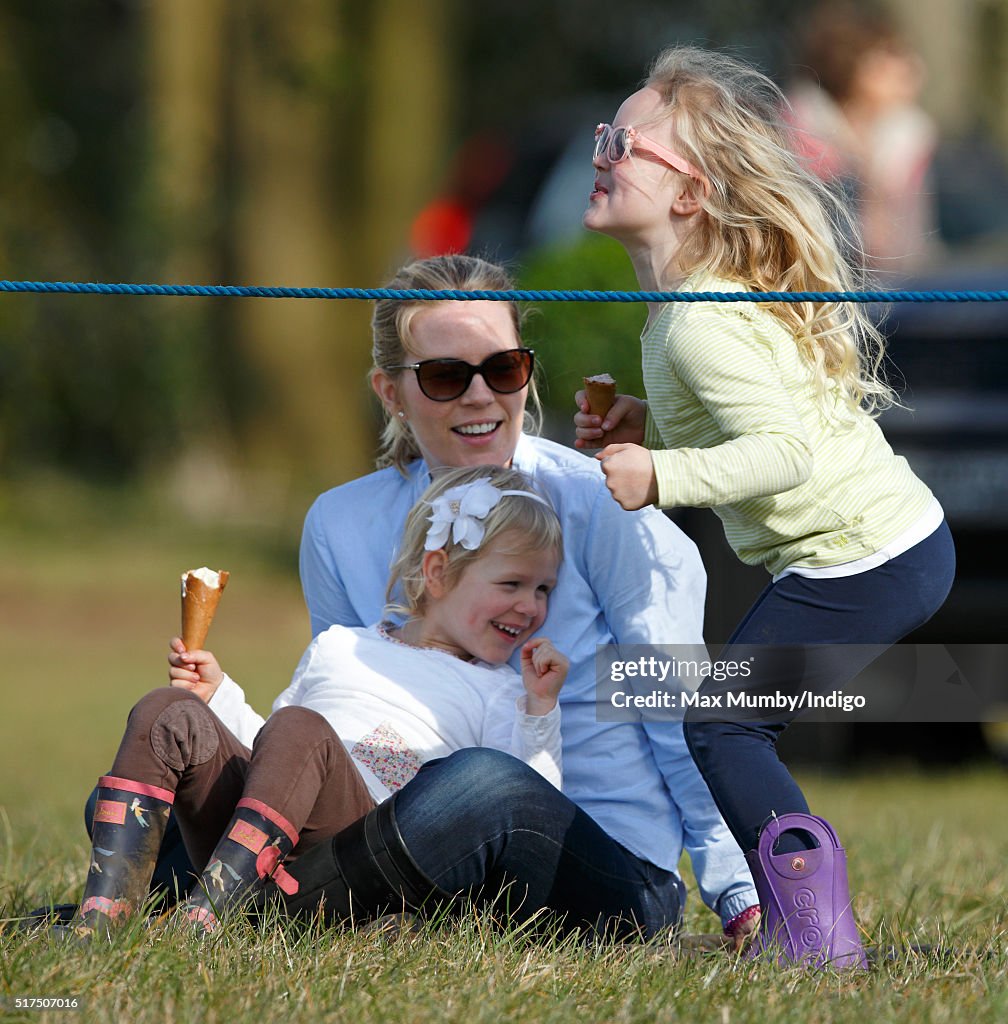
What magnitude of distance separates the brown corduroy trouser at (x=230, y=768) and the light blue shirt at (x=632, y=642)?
0.43m

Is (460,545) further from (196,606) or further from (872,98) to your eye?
(872,98)

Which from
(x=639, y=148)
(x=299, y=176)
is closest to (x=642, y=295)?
(x=639, y=148)

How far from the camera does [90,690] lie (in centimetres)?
848

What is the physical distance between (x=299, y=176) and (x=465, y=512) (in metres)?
11.8

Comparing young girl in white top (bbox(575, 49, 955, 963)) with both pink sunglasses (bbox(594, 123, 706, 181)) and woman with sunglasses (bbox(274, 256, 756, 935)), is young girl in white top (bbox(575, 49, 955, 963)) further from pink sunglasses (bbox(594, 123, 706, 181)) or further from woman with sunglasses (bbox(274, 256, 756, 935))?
woman with sunglasses (bbox(274, 256, 756, 935))

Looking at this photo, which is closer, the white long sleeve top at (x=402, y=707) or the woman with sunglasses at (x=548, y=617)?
the woman with sunglasses at (x=548, y=617)

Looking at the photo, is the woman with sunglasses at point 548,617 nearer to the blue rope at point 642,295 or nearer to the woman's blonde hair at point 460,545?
the woman's blonde hair at point 460,545

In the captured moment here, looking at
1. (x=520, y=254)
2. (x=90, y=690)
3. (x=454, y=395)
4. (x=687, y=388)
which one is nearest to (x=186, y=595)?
(x=454, y=395)

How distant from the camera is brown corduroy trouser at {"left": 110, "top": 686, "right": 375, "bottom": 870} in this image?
2.79m

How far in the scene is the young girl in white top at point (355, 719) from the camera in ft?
9.05

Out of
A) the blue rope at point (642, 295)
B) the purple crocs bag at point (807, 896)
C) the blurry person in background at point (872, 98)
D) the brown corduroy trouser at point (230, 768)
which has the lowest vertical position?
the purple crocs bag at point (807, 896)

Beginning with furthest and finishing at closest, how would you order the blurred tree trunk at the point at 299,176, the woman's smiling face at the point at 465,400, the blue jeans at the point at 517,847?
the blurred tree trunk at the point at 299,176 → the woman's smiling face at the point at 465,400 → the blue jeans at the point at 517,847

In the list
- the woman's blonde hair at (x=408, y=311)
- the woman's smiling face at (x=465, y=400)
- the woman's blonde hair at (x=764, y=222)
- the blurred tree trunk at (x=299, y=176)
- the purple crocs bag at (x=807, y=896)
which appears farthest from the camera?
the blurred tree trunk at (x=299, y=176)

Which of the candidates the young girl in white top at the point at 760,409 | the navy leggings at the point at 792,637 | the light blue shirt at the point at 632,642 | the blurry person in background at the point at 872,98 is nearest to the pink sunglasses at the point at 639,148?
the young girl in white top at the point at 760,409
